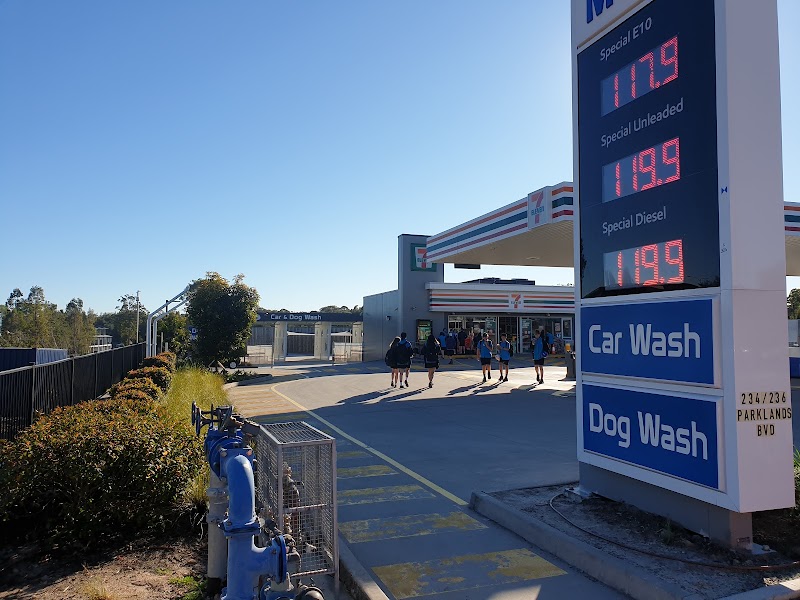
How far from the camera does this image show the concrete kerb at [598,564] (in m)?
4.21

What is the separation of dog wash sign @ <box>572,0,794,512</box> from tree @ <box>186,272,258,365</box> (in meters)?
Result: 20.7

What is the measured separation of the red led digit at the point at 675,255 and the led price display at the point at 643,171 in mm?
572

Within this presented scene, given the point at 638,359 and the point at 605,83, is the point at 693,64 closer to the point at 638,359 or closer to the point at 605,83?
the point at 605,83

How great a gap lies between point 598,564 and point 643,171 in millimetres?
3503

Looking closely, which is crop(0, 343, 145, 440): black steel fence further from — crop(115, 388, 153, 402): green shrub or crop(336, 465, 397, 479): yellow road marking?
crop(336, 465, 397, 479): yellow road marking

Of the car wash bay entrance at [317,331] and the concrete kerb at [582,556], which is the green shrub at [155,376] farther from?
the car wash bay entrance at [317,331]

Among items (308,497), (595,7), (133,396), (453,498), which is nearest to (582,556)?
(453,498)

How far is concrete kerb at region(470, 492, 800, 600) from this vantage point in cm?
421

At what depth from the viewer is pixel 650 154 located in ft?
18.8

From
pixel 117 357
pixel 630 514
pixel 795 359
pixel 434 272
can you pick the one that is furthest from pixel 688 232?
pixel 434 272

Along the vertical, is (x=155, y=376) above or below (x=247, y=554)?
above

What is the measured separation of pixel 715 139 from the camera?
5.04m

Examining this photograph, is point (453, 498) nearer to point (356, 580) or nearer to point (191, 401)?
point (356, 580)

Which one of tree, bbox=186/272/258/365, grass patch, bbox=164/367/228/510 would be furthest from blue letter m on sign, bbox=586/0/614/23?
tree, bbox=186/272/258/365
